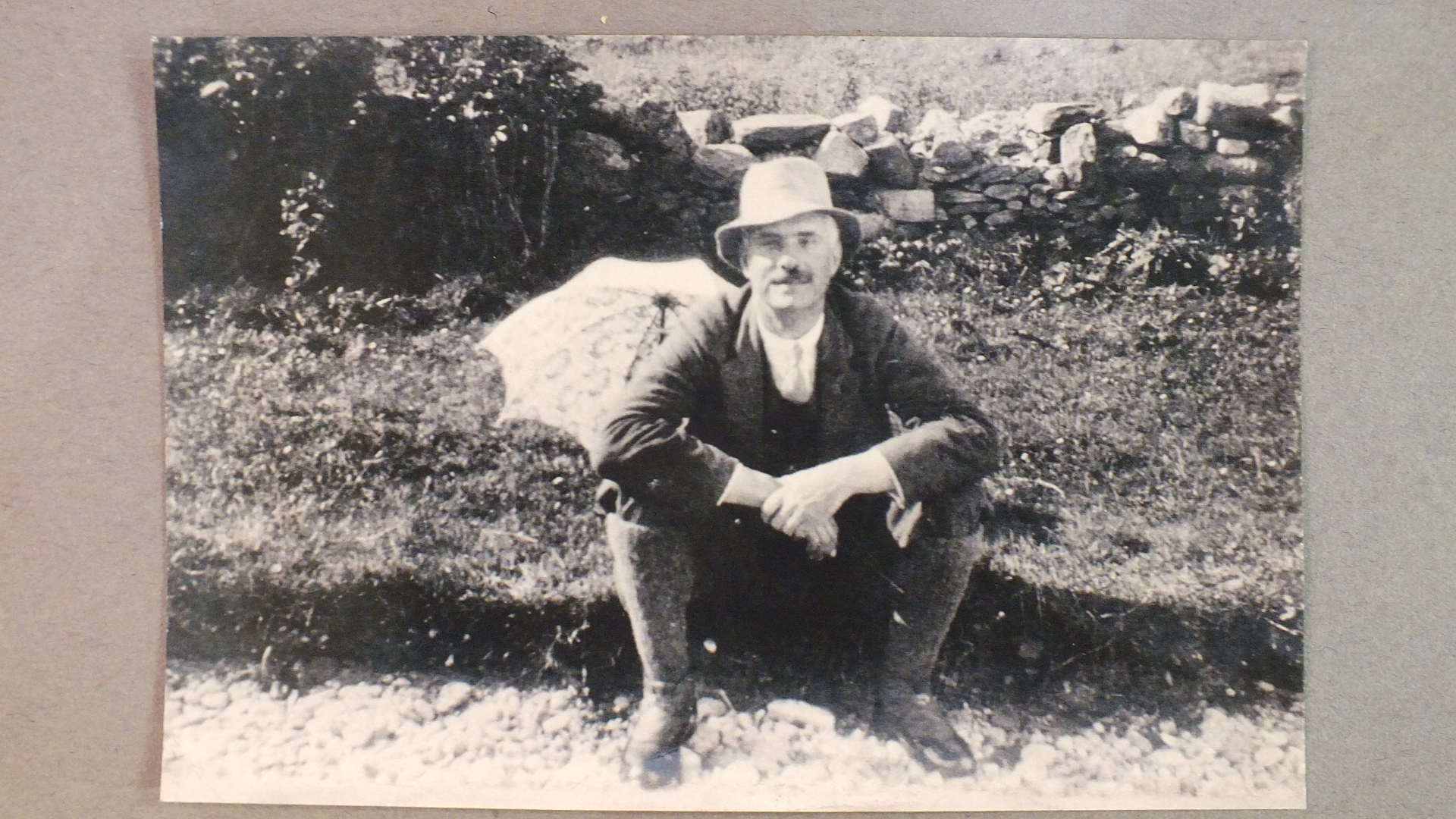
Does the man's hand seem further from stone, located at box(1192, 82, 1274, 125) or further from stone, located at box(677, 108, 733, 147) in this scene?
stone, located at box(1192, 82, 1274, 125)

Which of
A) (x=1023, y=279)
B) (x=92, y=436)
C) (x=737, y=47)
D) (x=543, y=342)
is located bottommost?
(x=92, y=436)

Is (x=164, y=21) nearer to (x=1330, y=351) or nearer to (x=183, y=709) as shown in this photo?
(x=183, y=709)

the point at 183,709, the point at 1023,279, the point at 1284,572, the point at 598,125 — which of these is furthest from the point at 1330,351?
the point at 183,709

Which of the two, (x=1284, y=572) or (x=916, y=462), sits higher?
(x=916, y=462)

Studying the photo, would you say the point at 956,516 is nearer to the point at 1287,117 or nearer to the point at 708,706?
the point at 708,706

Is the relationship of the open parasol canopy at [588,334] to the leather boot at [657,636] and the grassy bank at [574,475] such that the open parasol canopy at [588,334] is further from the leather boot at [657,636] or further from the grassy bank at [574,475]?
the leather boot at [657,636]
